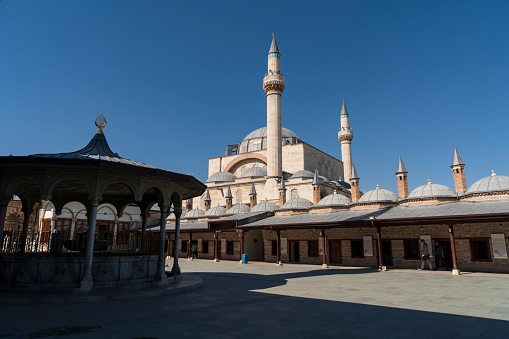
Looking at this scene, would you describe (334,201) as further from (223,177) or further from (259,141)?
(259,141)

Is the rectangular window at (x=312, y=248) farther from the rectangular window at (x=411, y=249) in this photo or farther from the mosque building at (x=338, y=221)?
the rectangular window at (x=411, y=249)

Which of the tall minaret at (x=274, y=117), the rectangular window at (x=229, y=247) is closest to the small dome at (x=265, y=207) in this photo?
the rectangular window at (x=229, y=247)

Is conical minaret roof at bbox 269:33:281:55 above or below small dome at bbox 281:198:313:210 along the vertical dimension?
above

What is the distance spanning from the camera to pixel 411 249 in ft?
57.7

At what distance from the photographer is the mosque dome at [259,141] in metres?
44.5

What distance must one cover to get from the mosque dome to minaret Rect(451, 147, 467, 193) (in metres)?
24.9

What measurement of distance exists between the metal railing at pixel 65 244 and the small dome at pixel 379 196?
1510 cm

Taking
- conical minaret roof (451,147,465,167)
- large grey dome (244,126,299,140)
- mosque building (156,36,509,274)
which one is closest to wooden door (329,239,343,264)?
mosque building (156,36,509,274)

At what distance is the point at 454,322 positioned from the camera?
5480 millimetres

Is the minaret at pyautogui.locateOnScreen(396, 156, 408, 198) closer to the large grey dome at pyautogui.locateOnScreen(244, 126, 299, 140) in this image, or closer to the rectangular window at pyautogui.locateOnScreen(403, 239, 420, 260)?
the rectangular window at pyautogui.locateOnScreen(403, 239, 420, 260)

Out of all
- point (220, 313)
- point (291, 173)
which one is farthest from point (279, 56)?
point (220, 313)

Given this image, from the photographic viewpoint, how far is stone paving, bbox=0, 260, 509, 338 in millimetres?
4844

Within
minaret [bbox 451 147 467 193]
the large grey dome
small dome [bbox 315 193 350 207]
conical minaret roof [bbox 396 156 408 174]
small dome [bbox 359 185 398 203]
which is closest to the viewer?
minaret [bbox 451 147 467 193]

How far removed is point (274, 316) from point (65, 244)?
704 centimetres
